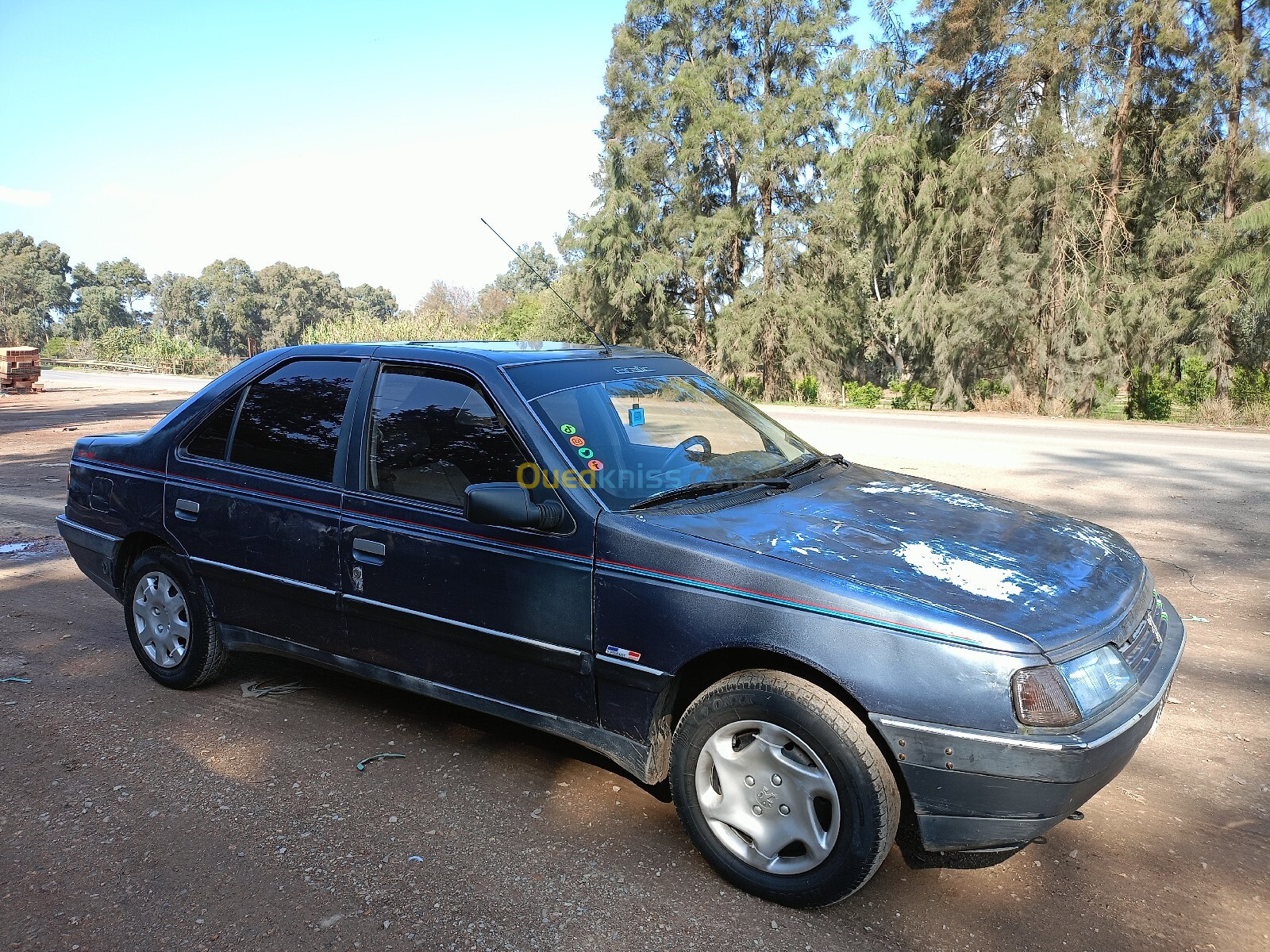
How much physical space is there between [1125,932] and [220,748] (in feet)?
11.4

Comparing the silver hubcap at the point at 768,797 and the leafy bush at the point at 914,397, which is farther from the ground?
the silver hubcap at the point at 768,797

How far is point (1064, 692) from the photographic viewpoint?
247 centimetres

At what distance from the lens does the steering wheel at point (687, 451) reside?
3566 mm

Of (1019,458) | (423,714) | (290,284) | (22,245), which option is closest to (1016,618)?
(423,714)

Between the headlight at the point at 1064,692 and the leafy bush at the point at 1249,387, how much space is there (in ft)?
75.9

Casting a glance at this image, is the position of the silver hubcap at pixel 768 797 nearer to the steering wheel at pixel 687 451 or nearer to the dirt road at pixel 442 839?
the dirt road at pixel 442 839

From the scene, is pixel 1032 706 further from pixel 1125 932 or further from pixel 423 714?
pixel 423 714

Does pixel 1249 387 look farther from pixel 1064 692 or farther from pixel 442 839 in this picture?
pixel 442 839

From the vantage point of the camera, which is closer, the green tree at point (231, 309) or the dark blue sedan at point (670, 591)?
the dark blue sedan at point (670, 591)

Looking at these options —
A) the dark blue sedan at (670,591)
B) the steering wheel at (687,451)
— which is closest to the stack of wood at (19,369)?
the dark blue sedan at (670,591)

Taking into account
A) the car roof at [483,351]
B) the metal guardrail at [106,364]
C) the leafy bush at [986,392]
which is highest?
the car roof at [483,351]

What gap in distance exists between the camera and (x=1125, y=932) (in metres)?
2.64

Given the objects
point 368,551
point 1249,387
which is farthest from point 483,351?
point 1249,387

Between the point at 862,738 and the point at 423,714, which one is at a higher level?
the point at 862,738
